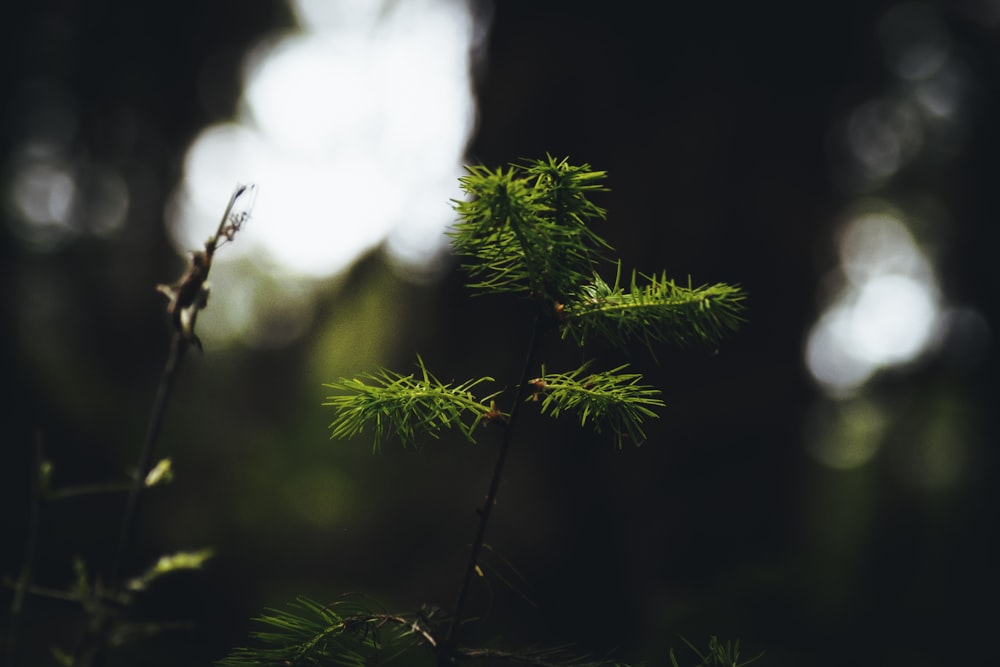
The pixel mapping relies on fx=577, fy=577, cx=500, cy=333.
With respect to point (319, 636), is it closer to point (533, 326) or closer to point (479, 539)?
point (479, 539)

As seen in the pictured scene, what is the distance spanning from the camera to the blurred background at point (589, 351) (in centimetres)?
330

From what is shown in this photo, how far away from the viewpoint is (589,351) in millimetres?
2789

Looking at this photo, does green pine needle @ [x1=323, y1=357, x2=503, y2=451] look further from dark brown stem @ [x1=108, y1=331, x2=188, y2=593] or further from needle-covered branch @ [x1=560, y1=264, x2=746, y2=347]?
dark brown stem @ [x1=108, y1=331, x2=188, y2=593]

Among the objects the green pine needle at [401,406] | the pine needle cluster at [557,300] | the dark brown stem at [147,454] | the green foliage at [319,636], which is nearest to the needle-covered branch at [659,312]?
the pine needle cluster at [557,300]

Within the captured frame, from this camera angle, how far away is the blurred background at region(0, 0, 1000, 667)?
3.30 m

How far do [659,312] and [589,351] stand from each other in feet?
7.33

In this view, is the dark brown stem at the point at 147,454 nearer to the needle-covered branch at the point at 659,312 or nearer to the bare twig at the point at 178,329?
the bare twig at the point at 178,329

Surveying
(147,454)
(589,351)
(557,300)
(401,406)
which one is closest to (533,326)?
(557,300)

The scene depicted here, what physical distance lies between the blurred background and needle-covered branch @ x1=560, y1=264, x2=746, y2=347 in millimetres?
935

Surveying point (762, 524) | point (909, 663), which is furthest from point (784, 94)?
point (909, 663)

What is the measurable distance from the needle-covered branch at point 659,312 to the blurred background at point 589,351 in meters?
0.94

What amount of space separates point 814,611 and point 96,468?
205 inches

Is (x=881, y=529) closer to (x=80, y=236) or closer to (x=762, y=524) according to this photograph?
(x=762, y=524)

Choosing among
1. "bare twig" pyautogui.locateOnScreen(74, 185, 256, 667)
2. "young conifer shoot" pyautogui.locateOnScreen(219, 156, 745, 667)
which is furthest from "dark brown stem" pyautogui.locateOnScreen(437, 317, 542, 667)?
"bare twig" pyautogui.locateOnScreen(74, 185, 256, 667)
